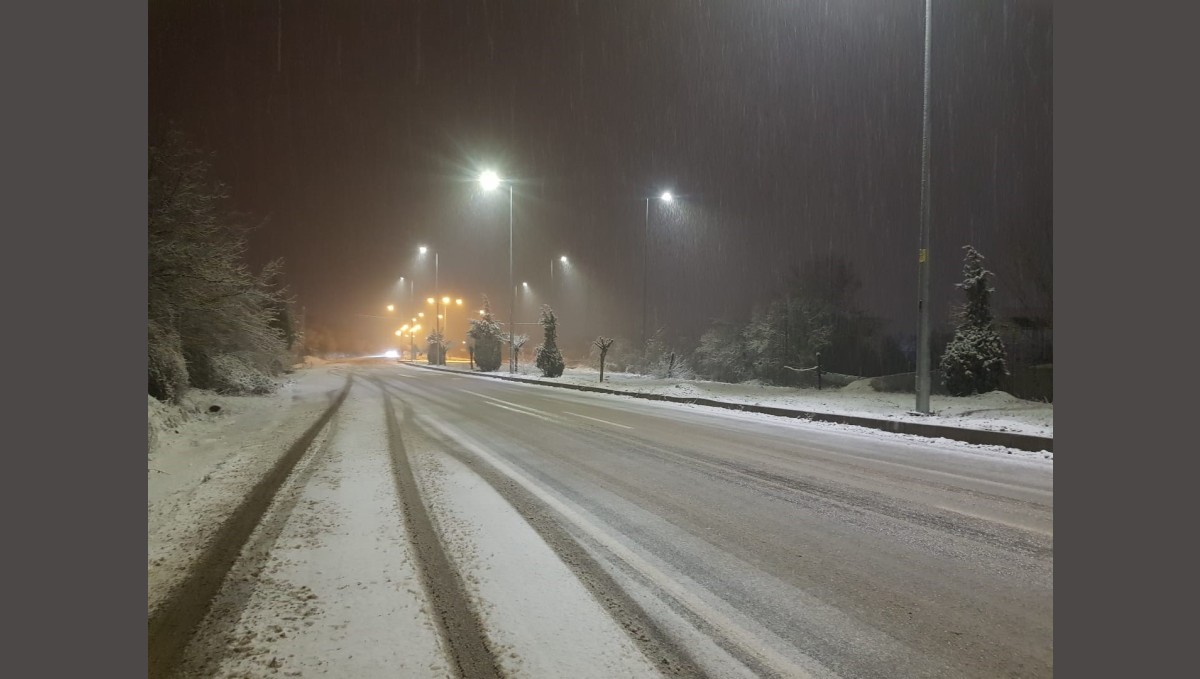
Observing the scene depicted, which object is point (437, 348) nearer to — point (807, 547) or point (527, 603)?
point (807, 547)

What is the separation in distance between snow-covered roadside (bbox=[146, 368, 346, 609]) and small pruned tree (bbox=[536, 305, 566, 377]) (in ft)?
73.8

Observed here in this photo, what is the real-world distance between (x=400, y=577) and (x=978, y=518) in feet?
17.1

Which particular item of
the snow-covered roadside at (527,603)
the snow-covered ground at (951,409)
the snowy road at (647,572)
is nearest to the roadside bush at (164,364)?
the snowy road at (647,572)

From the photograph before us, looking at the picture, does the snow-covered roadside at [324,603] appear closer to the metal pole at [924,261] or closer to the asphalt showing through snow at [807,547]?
the asphalt showing through snow at [807,547]

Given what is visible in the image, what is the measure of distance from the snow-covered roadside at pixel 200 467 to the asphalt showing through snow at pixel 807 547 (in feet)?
8.98

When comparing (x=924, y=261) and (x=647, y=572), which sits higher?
(x=924, y=261)

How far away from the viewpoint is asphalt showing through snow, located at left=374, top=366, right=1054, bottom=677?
3.01 m

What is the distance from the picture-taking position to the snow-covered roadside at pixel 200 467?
4553 millimetres

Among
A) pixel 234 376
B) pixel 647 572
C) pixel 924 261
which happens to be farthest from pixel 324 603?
pixel 234 376

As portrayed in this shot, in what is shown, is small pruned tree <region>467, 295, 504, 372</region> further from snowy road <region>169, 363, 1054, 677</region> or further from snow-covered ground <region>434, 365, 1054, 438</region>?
snowy road <region>169, 363, 1054, 677</region>

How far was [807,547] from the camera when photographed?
14.8 ft

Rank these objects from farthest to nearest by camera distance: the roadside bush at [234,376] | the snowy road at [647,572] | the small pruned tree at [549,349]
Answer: the small pruned tree at [549,349]
the roadside bush at [234,376]
the snowy road at [647,572]

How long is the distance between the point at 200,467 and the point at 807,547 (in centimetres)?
797

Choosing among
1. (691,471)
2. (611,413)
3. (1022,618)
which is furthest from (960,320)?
(1022,618)
